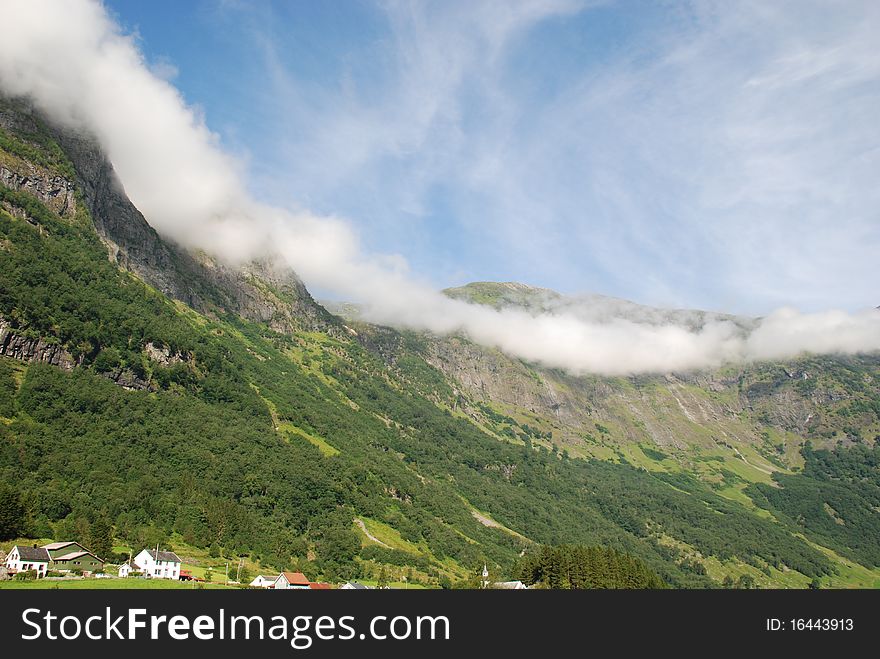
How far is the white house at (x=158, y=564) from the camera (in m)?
128

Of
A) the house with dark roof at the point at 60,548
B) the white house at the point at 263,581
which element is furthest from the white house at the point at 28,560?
the white house at the point at 263,581

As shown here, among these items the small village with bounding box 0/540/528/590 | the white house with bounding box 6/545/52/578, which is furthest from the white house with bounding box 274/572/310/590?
the white house with bounding box 6/545/52/578

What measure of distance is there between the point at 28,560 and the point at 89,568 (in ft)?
36.9

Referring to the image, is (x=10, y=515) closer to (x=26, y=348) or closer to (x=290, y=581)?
(x=290, y=581)

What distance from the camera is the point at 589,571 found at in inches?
4879

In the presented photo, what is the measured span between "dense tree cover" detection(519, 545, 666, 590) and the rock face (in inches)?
6655

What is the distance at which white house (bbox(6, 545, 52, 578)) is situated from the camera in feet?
356

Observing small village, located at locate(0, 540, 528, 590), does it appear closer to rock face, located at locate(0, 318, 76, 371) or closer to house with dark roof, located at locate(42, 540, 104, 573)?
house with dark roof, located at locate(42, 540, 104, 573)

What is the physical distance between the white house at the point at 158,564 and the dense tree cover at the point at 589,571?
81277 mm

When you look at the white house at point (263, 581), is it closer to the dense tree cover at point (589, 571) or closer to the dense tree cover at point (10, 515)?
the dense tree cover at point (10, 515)

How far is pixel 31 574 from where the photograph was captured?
100500 millimetres
